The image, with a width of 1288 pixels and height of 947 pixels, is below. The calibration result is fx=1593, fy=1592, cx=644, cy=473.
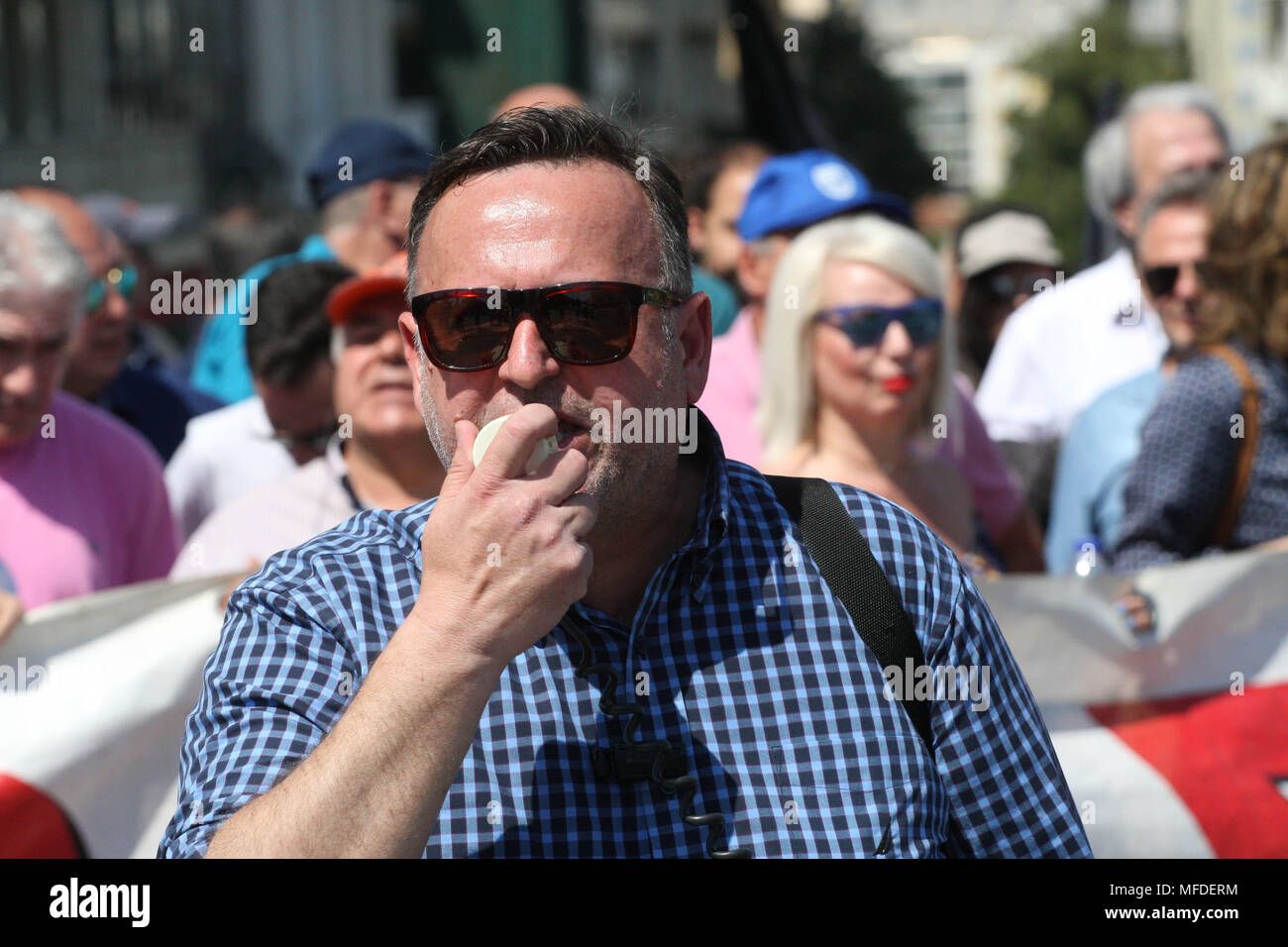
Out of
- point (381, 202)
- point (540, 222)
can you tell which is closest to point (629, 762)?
point (540, 222)

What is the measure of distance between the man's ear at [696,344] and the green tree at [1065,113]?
3361 cm

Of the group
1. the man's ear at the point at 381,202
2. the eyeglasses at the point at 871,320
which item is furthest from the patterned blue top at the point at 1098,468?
the man's ear at the point at 381,202

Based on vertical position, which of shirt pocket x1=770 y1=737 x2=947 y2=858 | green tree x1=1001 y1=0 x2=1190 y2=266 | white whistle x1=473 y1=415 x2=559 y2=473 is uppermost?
green tree x1=1001 y1=0 x2=1190 y2=266

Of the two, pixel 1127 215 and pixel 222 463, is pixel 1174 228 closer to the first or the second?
pixel 1127 215

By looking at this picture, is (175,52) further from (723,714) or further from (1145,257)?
(723,714)

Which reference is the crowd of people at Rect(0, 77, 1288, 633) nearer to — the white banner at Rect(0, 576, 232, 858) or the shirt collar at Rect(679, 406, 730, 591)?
the white banner at Rect(0, 576, 232, 858)

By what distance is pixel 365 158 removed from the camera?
5.89m

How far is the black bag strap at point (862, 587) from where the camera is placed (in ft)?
6.68

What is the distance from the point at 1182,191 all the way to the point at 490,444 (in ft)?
11.6

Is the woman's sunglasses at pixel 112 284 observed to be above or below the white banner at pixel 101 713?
above

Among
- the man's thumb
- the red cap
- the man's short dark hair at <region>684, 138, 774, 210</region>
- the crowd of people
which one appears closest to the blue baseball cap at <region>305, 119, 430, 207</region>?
the crowd of people

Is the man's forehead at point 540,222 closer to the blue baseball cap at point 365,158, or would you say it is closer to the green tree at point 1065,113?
the blue baseball cap at point 365,158

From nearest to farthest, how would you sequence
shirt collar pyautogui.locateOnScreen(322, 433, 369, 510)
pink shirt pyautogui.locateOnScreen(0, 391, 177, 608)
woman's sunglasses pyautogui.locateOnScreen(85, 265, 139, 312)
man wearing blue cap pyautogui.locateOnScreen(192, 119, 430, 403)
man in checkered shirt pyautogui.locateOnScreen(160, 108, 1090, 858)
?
man in checkered shirt pyautogui.locateOnScreen(160, 108, 1090, 858) < pink shirt pyautogui.locateOnScreen(0, 391, 177, 608) < shirt collar pyautogui.locateOnScreen(322, 433, 369, 510) < woman's sunglasses pyautogui.locateOnScreen(85, 265, 139, 312) < man wearing blue cap pyautogui.locateOnScreen(192, 119, 430, 403)

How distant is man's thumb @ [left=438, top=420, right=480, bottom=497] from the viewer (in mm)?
1804
